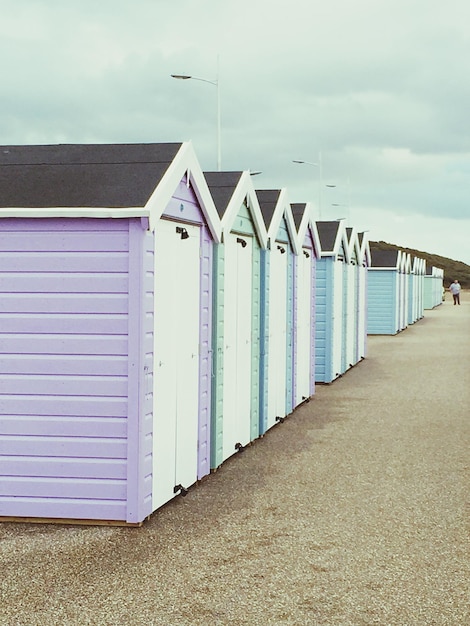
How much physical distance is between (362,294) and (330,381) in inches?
231

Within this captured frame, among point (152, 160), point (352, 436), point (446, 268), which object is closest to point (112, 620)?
point (152, 160)

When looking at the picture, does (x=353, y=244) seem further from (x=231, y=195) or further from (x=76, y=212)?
(x=76, y=212)

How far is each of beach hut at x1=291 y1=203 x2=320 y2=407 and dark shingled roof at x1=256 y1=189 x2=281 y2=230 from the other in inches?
49.3

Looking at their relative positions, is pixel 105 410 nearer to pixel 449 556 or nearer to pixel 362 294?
pixel 449 556

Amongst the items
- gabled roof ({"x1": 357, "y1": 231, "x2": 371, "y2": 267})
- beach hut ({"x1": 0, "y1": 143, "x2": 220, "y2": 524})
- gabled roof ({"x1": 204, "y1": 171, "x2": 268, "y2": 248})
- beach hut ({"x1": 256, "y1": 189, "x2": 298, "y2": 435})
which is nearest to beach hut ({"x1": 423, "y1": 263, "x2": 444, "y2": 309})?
gabled roof ({"x1": 357, "y1": 231, "x2": 371, "y2": 267})

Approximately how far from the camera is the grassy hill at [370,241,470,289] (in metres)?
146

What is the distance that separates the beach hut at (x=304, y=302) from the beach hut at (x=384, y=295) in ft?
58.4

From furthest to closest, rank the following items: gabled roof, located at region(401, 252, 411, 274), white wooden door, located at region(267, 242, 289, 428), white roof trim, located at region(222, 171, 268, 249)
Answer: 1. gabled roof, located at region(401, 252, 411, 274)
2. white wooden door, located at region(267, 242, 289, 428)
3. white roof trim, located at region(222, 171, 268, 249)

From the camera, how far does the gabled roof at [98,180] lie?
7.32 meters

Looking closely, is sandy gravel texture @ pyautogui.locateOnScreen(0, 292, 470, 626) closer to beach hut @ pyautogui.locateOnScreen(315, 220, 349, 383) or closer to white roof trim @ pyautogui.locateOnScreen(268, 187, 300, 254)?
white roof trim @ pyautogui.locateOnScreen(268, 187, 300, 254)

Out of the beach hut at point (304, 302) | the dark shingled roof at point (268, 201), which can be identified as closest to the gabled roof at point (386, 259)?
the beach hut at point (304, 302)

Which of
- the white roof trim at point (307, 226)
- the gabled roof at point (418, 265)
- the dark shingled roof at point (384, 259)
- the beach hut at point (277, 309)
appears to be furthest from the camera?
the gabled roof at point (418, 265)

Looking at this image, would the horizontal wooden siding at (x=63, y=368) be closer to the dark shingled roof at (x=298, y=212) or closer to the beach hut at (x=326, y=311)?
the dark shingled roof at (x=298, y=212)

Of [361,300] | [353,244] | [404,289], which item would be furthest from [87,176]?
[404,289]
